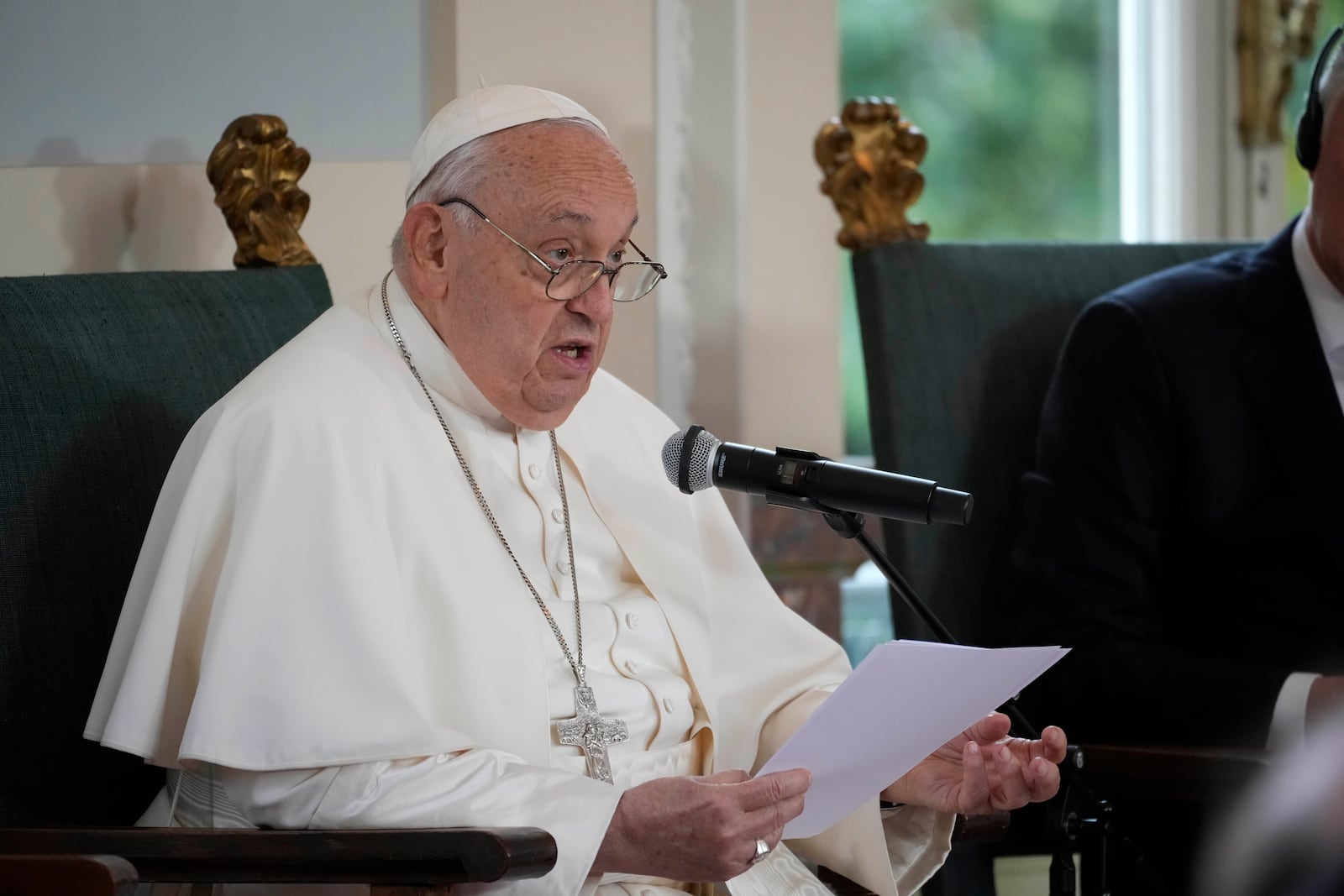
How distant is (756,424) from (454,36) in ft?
3.55

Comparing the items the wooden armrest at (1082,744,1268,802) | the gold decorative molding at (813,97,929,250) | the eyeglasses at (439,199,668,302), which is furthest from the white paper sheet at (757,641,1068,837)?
the gold decorative molding at (813,97,929,250)

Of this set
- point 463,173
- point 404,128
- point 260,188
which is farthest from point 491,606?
point 404,128

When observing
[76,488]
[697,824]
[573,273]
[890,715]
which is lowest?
[697,824]

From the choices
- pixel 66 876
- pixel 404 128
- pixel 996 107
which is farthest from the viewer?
pixel 996 107

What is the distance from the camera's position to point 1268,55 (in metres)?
4.32

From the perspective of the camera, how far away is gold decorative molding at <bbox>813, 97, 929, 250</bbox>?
3.09 m

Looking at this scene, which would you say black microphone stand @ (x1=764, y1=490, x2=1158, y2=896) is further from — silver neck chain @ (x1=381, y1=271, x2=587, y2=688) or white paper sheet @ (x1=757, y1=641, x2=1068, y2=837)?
silver neck chain @ (x1=381, y1=271, x2=587, y2=688)

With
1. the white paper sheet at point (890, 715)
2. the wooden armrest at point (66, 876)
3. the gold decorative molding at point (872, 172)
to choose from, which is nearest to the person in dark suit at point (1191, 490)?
the gold decorative molding at point (872, 172)

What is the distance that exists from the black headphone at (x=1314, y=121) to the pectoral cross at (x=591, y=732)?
1690mm

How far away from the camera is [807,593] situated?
11.8 ft

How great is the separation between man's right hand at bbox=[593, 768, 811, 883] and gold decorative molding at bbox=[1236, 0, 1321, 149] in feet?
10.4

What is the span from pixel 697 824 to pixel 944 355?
1472 mm

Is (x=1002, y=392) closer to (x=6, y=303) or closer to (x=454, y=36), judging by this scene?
(x=454, y=36)

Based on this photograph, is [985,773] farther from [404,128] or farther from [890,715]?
[404,128]
